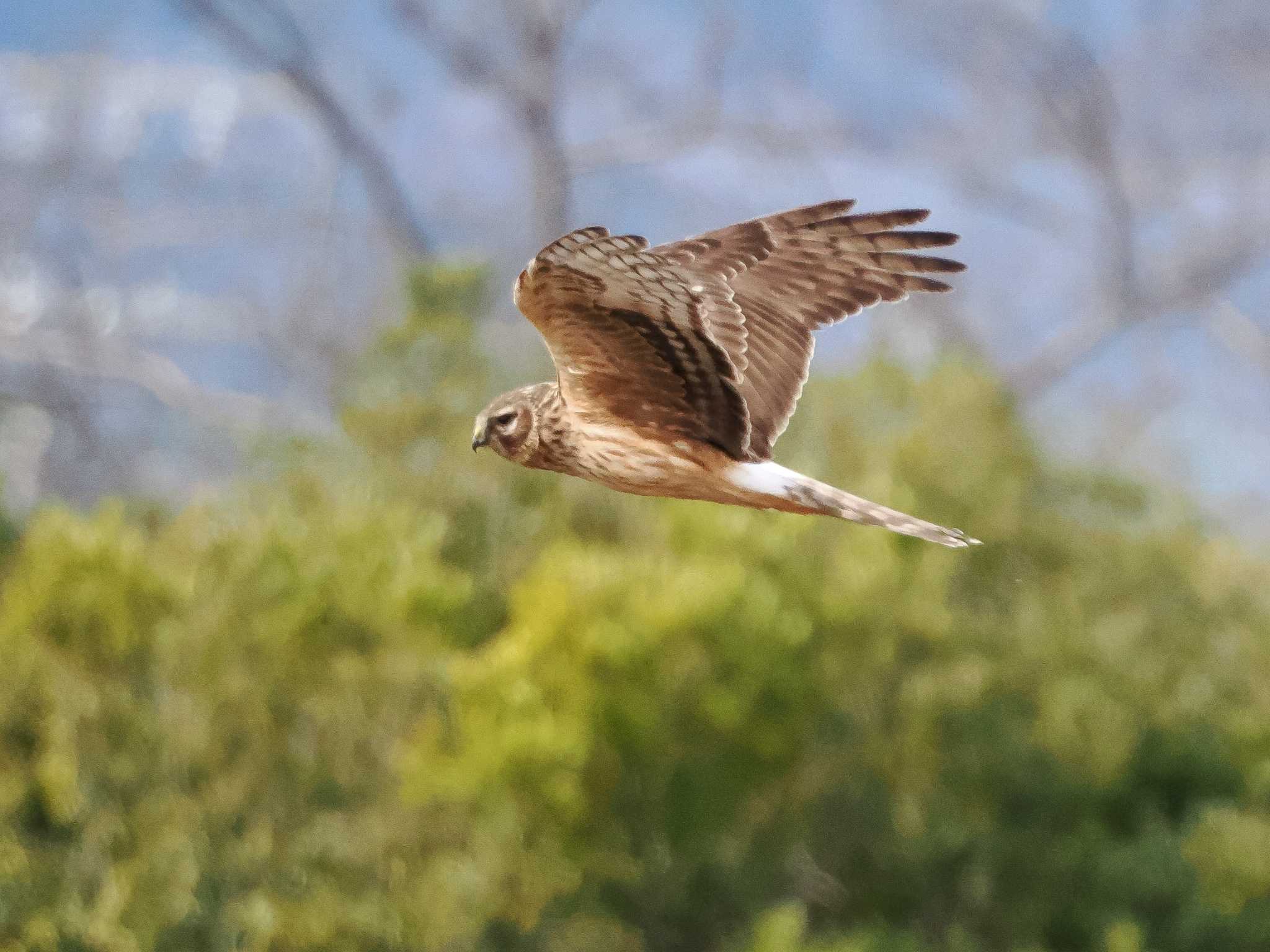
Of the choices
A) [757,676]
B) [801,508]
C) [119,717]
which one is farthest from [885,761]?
[801,508]

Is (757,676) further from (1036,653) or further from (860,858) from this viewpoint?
(1036,653)

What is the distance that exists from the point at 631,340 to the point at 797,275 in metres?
0.90

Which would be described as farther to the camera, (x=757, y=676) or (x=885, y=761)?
(x=885, y=761)

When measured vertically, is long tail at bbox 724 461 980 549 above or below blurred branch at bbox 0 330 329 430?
below

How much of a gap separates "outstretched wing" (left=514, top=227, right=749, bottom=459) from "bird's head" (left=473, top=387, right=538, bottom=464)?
0.10m

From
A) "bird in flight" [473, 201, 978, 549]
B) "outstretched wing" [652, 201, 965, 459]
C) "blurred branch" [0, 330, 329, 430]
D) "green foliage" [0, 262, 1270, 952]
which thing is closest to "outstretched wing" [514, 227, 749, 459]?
"bird in flight" [473, 201, 978, 549]

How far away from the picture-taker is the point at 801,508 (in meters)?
2.40

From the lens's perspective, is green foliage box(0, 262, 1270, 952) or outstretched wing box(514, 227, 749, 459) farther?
green foliage box(0, 262, 1270, 952)

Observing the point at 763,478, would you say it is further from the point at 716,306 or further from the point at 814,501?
the point at 716,306

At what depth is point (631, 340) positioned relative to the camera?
239 centimetres

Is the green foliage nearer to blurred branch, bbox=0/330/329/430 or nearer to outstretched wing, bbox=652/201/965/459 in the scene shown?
outstretched wing, bbox=652/201/965/459

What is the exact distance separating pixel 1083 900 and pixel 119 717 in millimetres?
5063

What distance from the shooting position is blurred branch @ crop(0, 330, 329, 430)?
18.0 m

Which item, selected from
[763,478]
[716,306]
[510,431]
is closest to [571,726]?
[716,306]
